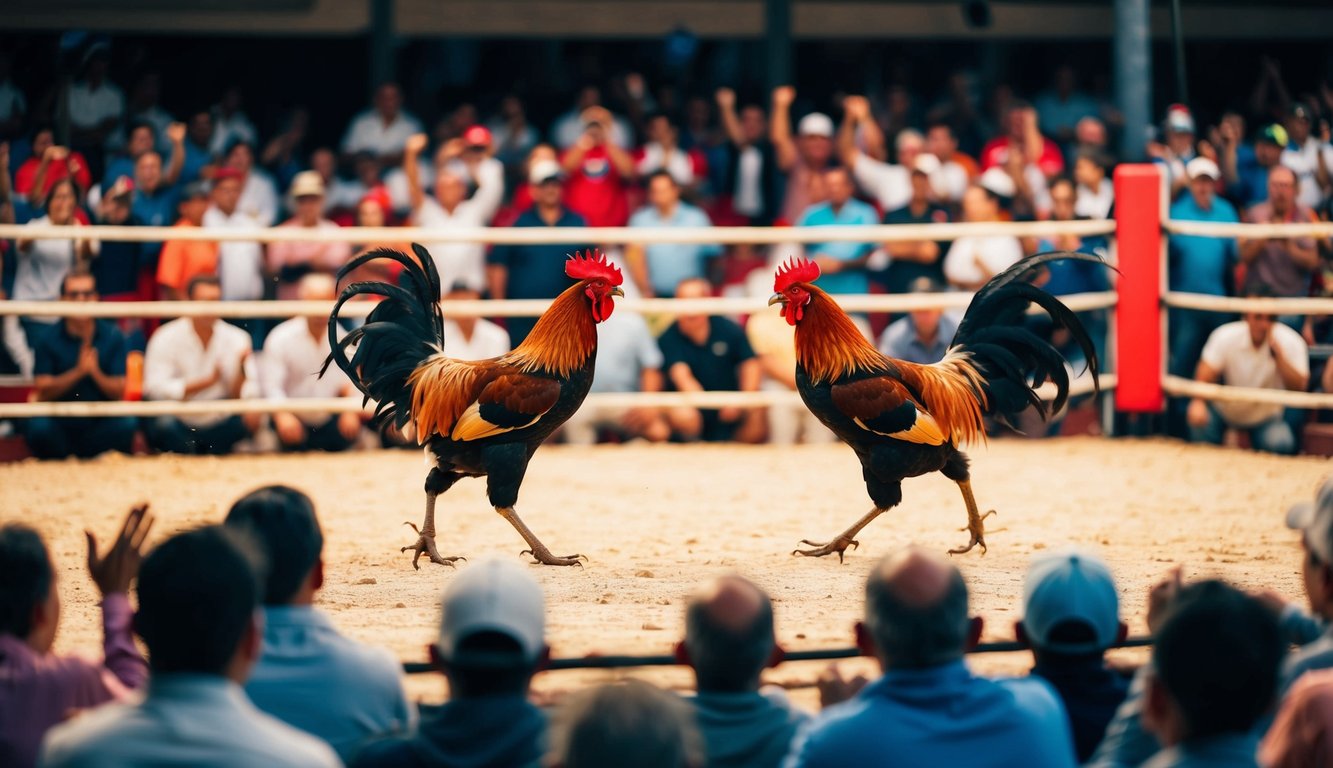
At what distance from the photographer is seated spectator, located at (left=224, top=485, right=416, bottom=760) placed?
11.1 feet

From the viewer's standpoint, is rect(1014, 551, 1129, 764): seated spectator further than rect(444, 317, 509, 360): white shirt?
No

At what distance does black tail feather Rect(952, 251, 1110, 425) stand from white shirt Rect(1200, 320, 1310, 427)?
9.95ft

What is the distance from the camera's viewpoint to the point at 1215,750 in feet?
9.09

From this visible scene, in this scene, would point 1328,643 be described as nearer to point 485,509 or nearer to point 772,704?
point 772,704

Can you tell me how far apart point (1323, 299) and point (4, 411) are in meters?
6.96

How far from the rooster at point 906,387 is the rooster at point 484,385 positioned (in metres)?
0.81

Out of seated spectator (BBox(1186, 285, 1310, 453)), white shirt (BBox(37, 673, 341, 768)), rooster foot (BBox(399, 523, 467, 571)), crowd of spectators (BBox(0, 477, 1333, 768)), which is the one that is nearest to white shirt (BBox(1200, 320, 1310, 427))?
seated spectator (BBox(1186, 285, 1310, 453))

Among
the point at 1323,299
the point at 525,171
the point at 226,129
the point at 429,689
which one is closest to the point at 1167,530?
the point at 1323,299

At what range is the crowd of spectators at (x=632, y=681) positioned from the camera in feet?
8.55

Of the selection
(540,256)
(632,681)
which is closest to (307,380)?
(540,256)

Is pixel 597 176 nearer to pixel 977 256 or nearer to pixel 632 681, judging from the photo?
pixel 977 256

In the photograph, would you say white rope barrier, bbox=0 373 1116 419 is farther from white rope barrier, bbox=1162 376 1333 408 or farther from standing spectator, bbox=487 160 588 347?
white rope barrier, bbox=1162 376 1333 408

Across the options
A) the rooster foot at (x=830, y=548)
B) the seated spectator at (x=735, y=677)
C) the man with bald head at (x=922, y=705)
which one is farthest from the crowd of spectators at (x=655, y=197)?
the man with bald head at (x=922, y=705)

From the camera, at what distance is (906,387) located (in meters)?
6.75
